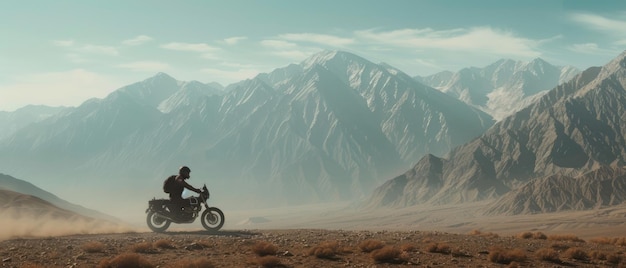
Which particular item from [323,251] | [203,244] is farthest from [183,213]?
[323,251]

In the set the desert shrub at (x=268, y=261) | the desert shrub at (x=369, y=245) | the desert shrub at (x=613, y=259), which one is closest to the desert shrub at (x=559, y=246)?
the desert shrub at (x=613, y=259)

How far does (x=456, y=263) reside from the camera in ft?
66.3

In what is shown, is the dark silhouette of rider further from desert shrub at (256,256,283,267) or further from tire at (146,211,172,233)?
desert shrub at (256,256,283,267)

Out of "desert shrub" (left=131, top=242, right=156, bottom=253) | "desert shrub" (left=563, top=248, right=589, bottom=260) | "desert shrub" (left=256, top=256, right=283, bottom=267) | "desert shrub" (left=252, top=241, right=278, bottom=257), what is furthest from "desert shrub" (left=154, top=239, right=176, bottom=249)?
"desert shrub" (left=563, top=248, right=589, bottom=260)

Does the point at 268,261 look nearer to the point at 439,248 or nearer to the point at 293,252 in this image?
the point at 293,252

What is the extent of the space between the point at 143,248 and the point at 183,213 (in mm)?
7413

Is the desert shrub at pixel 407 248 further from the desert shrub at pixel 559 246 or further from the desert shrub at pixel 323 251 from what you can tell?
the desert shrub at pixel 559 246

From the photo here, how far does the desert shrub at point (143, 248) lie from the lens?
20.3 meters

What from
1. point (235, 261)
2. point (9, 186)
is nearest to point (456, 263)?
point (235, 261)

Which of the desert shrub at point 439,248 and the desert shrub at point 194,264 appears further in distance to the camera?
the desert shrub at point 439,248

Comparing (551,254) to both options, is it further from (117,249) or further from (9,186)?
(9,186)

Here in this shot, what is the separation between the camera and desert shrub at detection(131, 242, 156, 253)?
66.6 feet

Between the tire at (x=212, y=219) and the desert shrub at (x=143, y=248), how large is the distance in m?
7.29

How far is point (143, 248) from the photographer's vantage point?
20.5 meters
